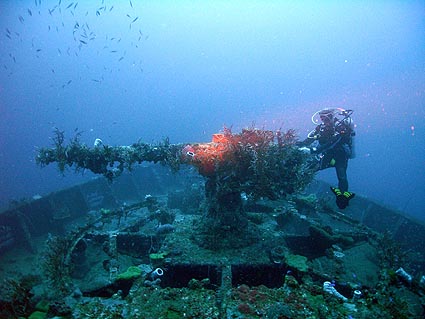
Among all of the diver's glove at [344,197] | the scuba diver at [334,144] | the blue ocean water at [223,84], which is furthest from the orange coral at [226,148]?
the blue ocean water at [223,84]

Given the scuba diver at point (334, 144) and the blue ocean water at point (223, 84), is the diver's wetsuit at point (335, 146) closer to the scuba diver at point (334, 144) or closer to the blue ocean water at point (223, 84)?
the scuba diver at point (334, 144)

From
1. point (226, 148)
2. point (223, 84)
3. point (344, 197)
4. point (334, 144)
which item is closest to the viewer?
point (226, 148)

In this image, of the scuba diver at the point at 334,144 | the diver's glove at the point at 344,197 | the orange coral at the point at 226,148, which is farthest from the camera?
the scuba diver at the point at 334,144

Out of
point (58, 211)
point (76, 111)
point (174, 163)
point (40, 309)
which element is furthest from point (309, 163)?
point (76, 111)

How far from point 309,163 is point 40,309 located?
6717 millimetres

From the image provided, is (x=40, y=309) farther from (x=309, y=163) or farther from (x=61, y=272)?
(x=309, y=163)

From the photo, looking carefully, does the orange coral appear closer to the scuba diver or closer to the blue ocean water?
the scuba diver

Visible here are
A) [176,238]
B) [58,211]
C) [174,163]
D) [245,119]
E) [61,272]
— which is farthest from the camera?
[245,119]

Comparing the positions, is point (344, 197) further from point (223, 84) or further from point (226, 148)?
point (223, 84)

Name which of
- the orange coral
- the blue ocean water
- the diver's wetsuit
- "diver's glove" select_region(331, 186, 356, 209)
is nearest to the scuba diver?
the diver's wetsuit

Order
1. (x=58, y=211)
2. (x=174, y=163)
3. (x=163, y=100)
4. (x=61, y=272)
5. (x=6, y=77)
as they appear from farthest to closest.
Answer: (x=163, y=100) < (x=6, y=77) < (x=58, y=211) < (x=174, y=163) < (x=61, y=272)

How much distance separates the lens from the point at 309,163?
6891 millimetres

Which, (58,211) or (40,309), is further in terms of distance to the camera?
(58,211)

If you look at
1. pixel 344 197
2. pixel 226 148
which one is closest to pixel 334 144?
pixel 344 197
